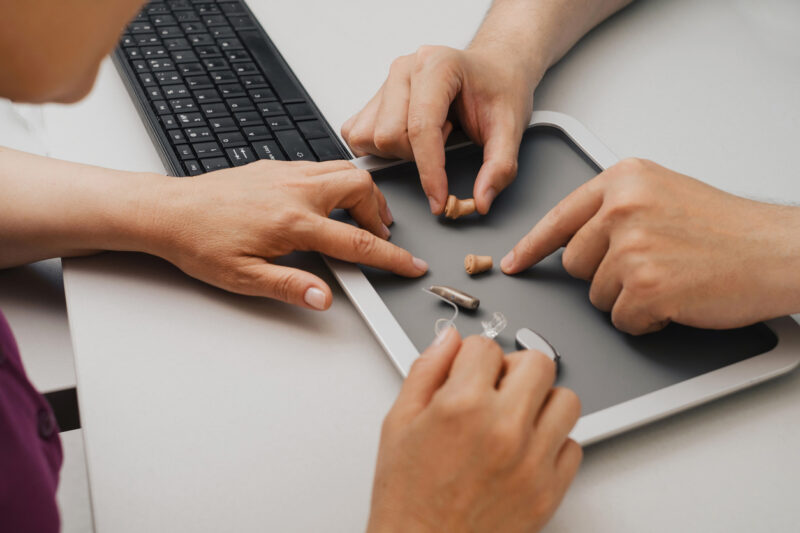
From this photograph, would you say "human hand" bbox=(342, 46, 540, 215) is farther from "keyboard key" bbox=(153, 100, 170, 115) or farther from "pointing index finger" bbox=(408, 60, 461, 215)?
"keyboard key" bbox=(153, 100, 170, 115)

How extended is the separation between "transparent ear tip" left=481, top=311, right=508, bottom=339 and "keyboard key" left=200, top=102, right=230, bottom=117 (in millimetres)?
419

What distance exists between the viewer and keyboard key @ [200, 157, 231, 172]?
2.46ft

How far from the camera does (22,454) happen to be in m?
0.48

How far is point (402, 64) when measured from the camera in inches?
32.2

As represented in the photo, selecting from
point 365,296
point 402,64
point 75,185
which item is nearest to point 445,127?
point 402,64

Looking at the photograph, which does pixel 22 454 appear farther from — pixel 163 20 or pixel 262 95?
pixel 163 20

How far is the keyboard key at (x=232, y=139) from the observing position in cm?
78

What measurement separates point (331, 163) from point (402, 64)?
187 millimetres

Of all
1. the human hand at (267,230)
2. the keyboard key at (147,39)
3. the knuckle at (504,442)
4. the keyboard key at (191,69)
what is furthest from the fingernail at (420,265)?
the keyboard key at (147,39)

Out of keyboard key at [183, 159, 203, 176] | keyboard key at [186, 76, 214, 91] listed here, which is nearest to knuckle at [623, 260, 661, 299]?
keyboard key at [183, 159, 203, 176]

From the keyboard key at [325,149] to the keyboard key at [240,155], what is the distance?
0.24ft

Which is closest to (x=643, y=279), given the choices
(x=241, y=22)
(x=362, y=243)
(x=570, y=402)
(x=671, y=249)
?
(x=671, y=249)

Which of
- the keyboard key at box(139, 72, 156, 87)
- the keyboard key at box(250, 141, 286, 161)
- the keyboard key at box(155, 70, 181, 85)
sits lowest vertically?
the keyboard key at box(139, 72, 156, 87)

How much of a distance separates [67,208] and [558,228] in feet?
1.57
